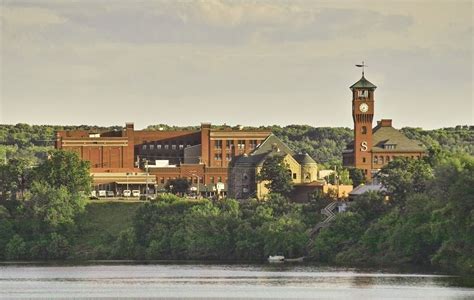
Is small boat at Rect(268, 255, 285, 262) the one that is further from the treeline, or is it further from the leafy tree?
the leafy tree

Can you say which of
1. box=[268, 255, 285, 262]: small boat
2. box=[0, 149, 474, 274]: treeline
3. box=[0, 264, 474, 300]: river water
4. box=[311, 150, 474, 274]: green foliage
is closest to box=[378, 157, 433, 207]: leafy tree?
box=[311, 150, 474, 274]: green foliage

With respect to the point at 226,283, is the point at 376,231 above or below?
above

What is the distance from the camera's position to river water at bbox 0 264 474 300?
135500mm

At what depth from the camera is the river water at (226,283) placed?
136m

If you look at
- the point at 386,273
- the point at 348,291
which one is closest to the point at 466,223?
the point at 386,273

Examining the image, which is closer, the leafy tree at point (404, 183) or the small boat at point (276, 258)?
the small boat at point (276, 258)

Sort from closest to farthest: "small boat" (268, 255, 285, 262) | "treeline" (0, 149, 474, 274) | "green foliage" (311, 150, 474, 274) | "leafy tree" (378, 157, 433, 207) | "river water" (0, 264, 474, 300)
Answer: "river water" (0, 264, 474, 300) < "green foliage" (311, 150, 474, 274) < "treeline" (0, 149, 474, 274) < "small boat" (268, 255, 285, 262) < "leafy tree" (378, 157, 433, 207)

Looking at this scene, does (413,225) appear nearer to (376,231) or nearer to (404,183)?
(376,231)

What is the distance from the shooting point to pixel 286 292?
138250 millimetres

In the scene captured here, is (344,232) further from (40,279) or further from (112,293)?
(112,293)

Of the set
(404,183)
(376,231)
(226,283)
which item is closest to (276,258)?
(376,231)

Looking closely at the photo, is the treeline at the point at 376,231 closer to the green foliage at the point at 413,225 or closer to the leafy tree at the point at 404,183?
the green foliage at the point at 413,225

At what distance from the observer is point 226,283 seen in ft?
489

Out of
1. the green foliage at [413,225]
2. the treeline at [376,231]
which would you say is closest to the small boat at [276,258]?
the treeline at [376,231]
